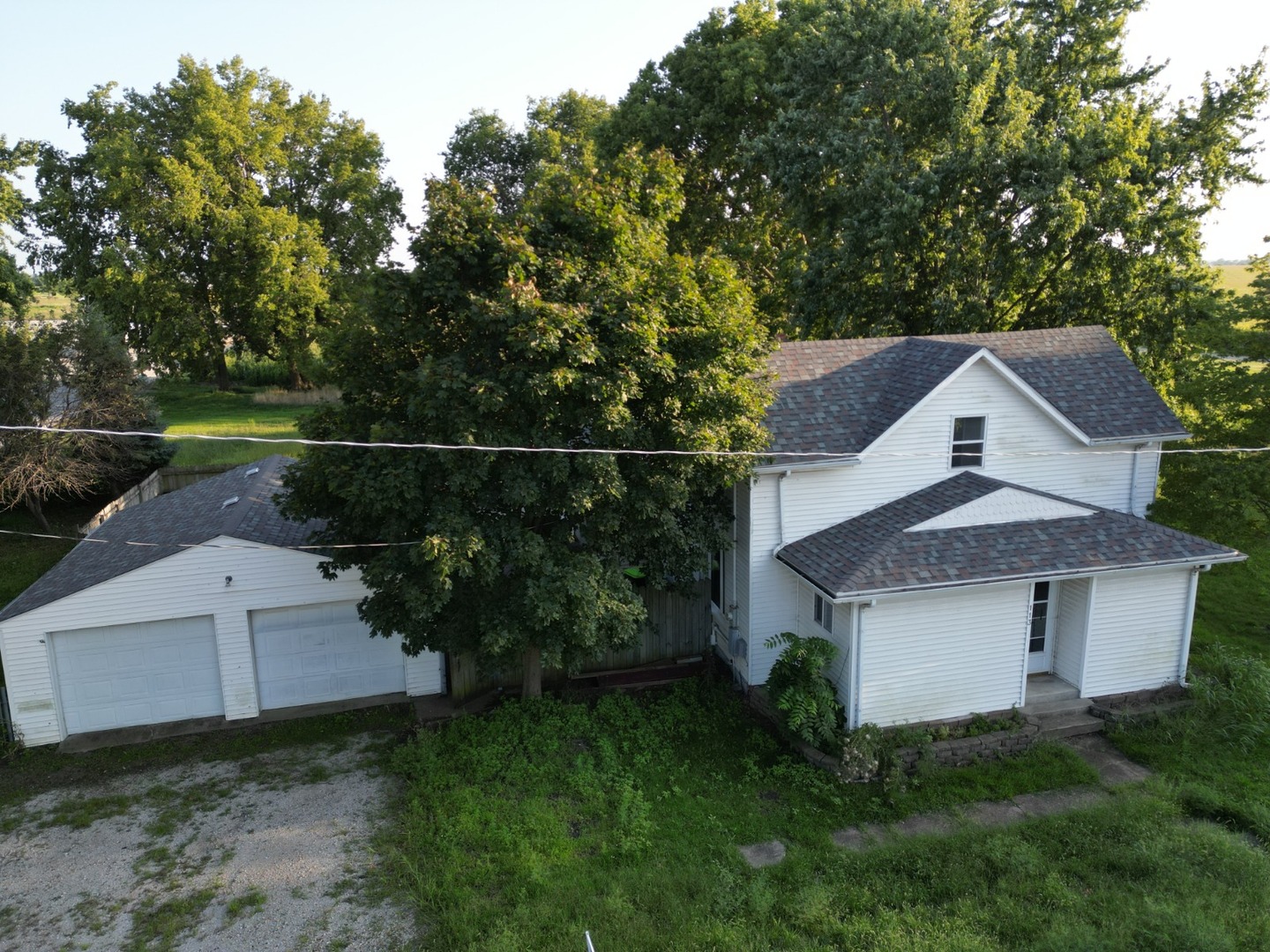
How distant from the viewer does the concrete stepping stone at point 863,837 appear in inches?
445

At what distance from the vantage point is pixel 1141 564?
1384 centimetres

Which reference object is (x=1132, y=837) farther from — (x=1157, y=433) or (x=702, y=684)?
(x=1157, y=433)

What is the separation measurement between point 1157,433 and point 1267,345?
2705 mm

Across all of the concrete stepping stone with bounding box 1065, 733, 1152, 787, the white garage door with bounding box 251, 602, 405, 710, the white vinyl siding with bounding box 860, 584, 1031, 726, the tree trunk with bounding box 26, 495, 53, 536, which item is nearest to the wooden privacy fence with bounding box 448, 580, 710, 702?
the white garage door with bounding box 251, 602, 405, 710

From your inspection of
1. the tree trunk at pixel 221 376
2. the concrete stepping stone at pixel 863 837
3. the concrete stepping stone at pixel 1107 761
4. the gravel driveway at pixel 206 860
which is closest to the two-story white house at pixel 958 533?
the concrete stepping stone at pixel 1107 761

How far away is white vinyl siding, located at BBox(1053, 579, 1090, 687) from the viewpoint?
1452 centimetres

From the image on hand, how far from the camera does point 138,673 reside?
14836mm

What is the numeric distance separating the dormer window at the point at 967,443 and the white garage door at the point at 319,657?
10947 mm

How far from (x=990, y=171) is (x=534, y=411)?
15.7 metres

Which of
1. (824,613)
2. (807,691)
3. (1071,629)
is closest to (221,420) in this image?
(824,613)

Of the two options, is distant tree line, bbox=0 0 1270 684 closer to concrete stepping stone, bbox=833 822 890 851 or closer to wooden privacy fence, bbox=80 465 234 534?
concrete stepping stone, bbox=833 822 890 851

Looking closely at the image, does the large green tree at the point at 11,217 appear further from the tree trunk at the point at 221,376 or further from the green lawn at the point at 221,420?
the tree trunk at the point at 221,376

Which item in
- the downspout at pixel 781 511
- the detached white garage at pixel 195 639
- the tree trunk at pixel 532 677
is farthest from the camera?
the downspout at pixel 781 511

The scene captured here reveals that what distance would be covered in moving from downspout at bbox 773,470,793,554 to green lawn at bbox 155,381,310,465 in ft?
44.7
